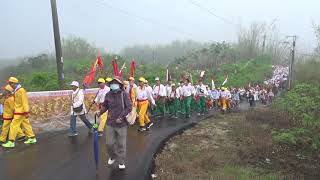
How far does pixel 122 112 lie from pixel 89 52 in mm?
38786

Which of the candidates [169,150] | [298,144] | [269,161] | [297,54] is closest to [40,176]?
[169,150]

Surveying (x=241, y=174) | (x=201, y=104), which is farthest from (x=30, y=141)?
(x=201, y=104)

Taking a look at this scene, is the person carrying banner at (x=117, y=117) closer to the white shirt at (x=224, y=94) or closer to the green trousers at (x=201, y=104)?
the green trousers at (x=201, y=104)

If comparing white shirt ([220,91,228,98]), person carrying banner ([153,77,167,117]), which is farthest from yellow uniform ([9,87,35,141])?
white shirt ([220,91,228,98])

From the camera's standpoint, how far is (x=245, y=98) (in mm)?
47719

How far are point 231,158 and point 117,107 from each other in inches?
151

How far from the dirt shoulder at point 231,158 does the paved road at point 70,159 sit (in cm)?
46

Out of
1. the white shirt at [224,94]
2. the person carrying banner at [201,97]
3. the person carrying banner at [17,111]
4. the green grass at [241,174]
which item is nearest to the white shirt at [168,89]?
the person carrying banner at [201,97]

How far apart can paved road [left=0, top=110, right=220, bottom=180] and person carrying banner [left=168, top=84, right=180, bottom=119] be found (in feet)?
19.5

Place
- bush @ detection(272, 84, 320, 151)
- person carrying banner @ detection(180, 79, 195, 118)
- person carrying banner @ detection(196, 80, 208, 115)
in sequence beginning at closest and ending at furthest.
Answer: bush @ detection(272, 84, 320, 151) < person carrying banner @ detection(180, 79, 195, 118) < person carrying banner @ detection(196, 80, 208, 115)

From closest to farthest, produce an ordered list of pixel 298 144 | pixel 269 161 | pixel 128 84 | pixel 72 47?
pixel 269 161
pixel 298 144
pixel 128 84
pixel 72 47

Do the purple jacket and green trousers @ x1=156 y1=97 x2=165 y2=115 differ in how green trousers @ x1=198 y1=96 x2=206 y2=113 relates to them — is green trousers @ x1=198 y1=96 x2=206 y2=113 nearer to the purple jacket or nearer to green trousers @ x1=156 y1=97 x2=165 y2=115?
green trousers @ x1=156 y1=97 x2=165 y2=115

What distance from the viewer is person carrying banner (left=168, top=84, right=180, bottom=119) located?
19.9 m

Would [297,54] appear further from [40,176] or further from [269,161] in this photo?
[40,176]
